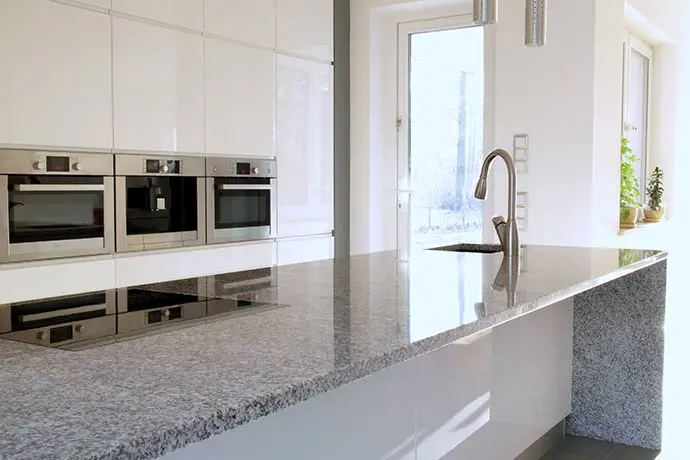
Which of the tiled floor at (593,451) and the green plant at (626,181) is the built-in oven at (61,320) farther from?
the green plant at (626,181)

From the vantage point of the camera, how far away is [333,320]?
4.68 ft

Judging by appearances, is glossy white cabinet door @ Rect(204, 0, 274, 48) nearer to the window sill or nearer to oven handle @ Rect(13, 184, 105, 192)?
oven handle @ Rect(13, 184, 105, 192)

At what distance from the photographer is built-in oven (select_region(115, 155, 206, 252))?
3510 millimetres

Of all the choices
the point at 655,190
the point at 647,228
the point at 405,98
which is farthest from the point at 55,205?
the point at 655,190

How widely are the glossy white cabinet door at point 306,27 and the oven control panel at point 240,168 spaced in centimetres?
70

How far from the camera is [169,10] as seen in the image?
144 inches

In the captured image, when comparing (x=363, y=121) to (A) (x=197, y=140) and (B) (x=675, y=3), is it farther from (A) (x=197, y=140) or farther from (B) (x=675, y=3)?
(B) (x=675, y=3)

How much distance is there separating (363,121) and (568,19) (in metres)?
1.49

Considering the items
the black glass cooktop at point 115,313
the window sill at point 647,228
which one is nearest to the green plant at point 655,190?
the window sill at point 647,228

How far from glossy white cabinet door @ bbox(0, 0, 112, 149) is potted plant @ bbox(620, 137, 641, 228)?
3.53 metres

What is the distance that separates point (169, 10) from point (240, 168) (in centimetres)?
91

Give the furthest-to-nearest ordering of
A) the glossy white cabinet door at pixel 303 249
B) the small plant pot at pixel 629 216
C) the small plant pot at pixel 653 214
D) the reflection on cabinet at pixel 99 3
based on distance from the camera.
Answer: the small plant pot at pixel 653 214 → the small plant pot at pixel 629 216 → the glossy white cabinet door at pixel 303 249 → the reflection on cabinet at pixel 99 3

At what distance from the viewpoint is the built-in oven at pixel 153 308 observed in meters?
1.39

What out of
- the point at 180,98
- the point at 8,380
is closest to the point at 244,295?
the point at 8,380
